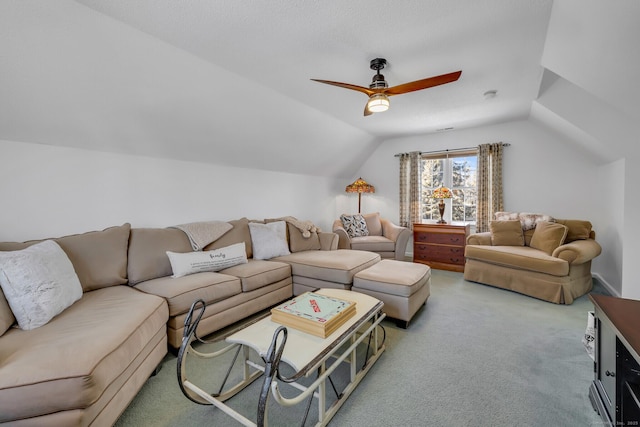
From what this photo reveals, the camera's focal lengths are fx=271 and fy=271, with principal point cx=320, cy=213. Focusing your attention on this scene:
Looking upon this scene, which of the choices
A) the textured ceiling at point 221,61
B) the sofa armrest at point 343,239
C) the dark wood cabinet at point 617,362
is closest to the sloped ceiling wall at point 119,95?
the textured ceiling at point 221,61

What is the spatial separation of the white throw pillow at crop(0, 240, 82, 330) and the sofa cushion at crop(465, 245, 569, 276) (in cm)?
431

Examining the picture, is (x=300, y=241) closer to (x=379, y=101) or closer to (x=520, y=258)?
(x=379, y=101)

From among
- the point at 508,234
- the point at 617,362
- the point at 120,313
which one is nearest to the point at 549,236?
the point at 508,234

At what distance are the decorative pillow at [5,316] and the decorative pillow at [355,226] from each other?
13.1 ft

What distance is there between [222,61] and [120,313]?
2108 mm

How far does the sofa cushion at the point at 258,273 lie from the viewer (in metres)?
2.57

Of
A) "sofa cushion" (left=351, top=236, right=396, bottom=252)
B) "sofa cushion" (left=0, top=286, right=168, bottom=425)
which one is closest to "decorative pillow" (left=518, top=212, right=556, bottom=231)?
"sofa cushion" (left=351, top=236, right=396, bottom=252)

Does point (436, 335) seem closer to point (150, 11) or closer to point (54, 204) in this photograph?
point (150, 11)

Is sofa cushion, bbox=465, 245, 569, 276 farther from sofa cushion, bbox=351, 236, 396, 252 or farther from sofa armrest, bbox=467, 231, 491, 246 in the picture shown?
sofa cushion, bbox=351, 236, 396, 252

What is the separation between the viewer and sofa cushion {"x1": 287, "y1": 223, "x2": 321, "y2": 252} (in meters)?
3.79

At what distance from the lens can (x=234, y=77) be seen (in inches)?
104

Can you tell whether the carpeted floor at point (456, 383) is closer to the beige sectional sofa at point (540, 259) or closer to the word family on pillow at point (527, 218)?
the beige sectional sofa at point (540, 259)

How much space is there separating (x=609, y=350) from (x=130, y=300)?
278cm

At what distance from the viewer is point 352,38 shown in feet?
6.75
